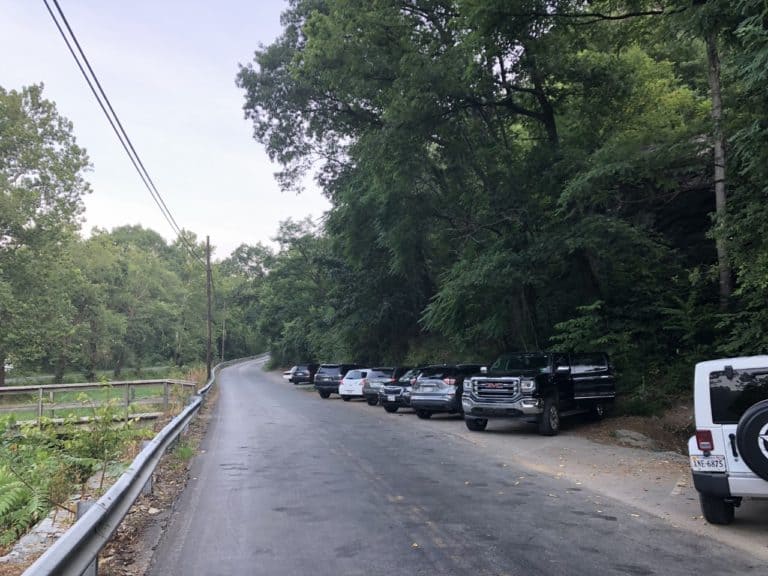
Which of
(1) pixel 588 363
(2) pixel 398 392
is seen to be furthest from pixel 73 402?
(1) pixel 588 363

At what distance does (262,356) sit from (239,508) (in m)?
115

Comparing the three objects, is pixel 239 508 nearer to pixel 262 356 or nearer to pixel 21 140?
pixel 21 140

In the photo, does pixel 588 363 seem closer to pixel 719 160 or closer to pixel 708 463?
pixel 719 160

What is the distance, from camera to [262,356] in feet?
393

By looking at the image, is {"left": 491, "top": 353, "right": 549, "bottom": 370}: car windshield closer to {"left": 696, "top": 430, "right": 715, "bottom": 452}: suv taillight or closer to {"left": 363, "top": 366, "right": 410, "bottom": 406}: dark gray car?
{"left": 363, "top": 366, "right": 410, "bottom": 406}: dark gray car

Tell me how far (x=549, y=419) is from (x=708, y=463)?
7945 millimetres

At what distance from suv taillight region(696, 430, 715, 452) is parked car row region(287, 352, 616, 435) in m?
7.40

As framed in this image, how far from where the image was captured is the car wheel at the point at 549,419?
14.0m

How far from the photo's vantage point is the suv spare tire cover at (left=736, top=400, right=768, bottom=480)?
5.75 meters

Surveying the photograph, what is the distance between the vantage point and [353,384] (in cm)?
2806

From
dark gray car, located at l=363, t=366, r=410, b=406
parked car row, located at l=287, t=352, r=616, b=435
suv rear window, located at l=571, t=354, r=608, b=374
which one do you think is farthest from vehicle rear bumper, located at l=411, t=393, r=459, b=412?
dark gray car, located at l=363, t=366, r=410, b=406

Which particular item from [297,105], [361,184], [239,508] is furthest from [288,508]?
[297,105]

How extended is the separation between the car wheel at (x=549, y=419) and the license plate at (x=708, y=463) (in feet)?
24.8

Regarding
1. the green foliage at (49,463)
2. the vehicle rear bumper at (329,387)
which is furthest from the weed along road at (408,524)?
the vehicle rear bumper at (329,387)
